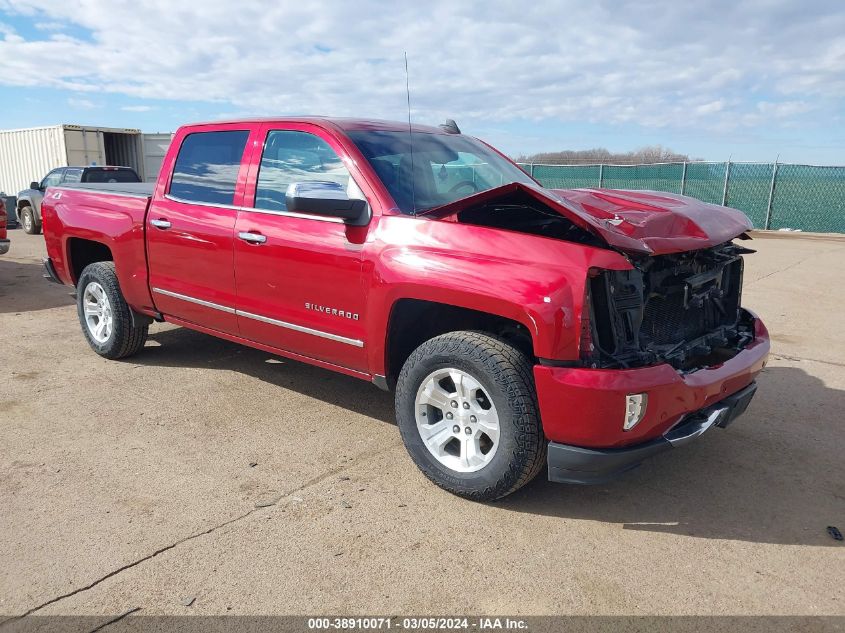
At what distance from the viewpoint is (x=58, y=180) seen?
50.9ft

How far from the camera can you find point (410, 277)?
3.29 meters

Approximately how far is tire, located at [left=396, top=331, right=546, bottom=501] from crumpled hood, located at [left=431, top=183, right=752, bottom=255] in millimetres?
674

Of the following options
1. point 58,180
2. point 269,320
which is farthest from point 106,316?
point 58,180

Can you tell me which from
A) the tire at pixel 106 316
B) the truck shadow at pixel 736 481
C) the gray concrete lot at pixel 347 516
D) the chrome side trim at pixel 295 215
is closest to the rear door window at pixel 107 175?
the tire at pixel 106 316

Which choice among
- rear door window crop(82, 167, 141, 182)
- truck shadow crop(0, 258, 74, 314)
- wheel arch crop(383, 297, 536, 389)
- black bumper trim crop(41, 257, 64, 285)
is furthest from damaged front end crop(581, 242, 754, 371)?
rear door window crop(82, 167, 141, 182)

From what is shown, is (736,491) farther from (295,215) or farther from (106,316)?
(106,316)

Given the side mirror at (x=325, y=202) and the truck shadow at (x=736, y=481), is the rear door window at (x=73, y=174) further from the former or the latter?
the side mirror at (x=325, y=202)

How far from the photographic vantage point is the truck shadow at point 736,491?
3.14 metres

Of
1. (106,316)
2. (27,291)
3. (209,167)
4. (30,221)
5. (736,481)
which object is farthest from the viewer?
(30,221)

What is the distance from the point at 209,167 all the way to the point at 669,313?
310cm

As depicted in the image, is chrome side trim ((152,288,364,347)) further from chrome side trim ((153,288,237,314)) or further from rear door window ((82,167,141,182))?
rear door window ((82,167,141,182))

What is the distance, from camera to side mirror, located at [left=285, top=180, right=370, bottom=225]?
3.34 meters

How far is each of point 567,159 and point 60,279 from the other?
65.6 ft

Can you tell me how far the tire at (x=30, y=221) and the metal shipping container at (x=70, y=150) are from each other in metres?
2.54
